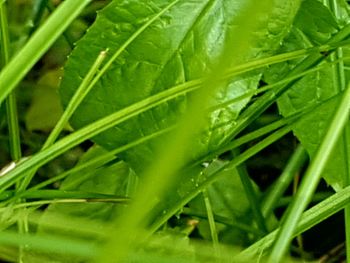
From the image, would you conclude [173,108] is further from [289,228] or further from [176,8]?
[289,228]

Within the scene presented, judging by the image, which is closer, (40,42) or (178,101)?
(40,42)

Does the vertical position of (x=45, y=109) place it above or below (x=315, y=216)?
above

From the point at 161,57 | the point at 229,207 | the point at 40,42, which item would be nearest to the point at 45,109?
the point at 229,207

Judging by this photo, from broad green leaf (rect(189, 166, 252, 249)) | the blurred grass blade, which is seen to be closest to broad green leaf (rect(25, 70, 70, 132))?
broad green leaf (rect(189, 166, 252, 249))

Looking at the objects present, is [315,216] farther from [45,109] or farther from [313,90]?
[45,109]

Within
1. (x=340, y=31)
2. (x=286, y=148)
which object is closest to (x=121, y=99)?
(x=340, y=31)

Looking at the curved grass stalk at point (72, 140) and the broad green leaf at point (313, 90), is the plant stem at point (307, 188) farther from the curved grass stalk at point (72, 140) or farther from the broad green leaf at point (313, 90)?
the broad green leaf at point (313, 90)

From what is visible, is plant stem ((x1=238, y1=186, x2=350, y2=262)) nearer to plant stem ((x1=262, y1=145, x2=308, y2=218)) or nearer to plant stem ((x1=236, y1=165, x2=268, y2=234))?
plant stem ((x1=236, y1=165, x2=268, y2=234))
